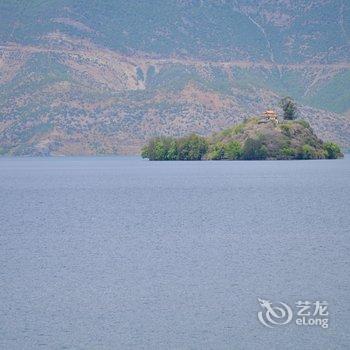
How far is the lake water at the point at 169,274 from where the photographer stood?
3631cm

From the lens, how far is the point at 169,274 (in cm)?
4722

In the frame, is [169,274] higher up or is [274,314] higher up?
[169,274]

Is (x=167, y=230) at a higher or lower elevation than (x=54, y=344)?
higher

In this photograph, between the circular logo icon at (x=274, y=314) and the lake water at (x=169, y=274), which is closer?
the lake water at (x=169, y=274)

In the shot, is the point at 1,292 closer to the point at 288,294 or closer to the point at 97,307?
the point at 97,307

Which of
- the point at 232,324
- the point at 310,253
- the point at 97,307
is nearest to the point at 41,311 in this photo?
the point at 97,307

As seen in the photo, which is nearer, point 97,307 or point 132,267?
point 97,307

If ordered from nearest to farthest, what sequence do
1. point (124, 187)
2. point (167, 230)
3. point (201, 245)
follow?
point (201, 245)
point (167, 230)
point (124, 187)

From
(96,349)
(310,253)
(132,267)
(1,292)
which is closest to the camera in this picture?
(96,349)

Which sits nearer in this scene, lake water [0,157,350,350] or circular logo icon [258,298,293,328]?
lake water [0,157,350,350]

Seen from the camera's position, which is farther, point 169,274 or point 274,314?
point 169,274

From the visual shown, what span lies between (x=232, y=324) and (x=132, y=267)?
12.7m

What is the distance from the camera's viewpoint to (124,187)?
123 meters

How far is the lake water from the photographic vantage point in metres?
36.3
